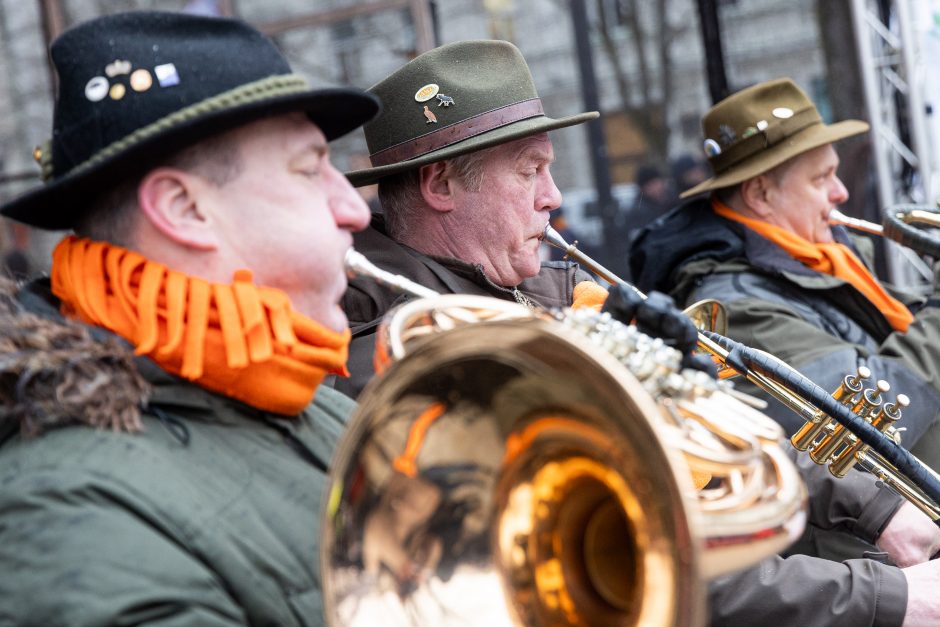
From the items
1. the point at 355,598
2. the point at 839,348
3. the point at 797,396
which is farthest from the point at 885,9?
the point at 355,598

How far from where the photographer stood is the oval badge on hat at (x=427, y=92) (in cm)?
291

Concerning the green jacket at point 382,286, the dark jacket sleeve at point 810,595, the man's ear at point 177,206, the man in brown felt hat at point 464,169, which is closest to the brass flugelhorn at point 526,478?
the man's ear at point 177,206

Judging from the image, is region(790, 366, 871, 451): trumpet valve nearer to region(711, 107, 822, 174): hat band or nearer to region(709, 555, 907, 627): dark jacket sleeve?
region(709, 555, 907, 627): dark jacket sleeve

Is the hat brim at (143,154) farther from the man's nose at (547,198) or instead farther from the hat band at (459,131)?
the man's nose at (547,198)

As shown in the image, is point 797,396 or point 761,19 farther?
point 761,19

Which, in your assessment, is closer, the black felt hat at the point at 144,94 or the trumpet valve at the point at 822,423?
the black felt hat at the point at 144,94

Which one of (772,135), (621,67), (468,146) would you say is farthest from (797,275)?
(621,67)

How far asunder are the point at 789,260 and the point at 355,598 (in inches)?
112

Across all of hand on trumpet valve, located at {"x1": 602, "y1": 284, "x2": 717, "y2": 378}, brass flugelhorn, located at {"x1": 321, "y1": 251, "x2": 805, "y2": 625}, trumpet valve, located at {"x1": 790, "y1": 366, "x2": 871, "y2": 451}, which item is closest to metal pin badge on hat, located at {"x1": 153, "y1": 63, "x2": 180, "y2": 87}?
brass flugelhorn, located at {"x1": 321, "y1": 251, "x2": 805, "y2": 625}

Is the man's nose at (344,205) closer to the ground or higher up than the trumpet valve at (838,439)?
higher up

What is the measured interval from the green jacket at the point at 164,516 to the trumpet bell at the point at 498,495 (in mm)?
157

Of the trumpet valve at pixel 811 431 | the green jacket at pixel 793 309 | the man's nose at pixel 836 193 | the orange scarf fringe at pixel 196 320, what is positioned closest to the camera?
the orange scarf fringe at pixel 196 320

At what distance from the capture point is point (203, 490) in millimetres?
1564

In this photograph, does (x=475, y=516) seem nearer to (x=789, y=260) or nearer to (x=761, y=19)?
(x=789, y=260)
